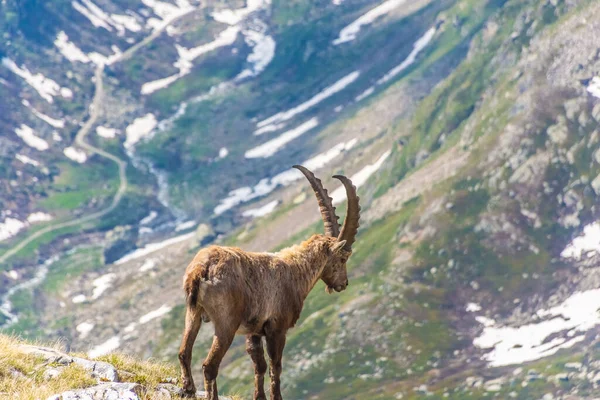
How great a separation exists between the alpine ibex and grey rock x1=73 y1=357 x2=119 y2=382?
1.73 metres

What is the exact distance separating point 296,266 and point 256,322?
9.33 ft

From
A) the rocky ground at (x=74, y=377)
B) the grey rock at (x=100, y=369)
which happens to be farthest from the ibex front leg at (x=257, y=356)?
the grey rock at (x=100, y=369)

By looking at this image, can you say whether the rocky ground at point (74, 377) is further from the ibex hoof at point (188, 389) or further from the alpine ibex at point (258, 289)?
the alpine ibex at point (258, 289)

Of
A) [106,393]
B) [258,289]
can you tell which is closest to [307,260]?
[258,289]

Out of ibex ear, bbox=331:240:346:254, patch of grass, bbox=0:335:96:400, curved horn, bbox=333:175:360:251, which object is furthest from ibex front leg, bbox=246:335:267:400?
curved horn, bbox=333:175:360:251

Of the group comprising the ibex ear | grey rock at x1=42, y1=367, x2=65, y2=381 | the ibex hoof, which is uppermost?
grey rock at x1=42, y1=367, x2=65, y2=381

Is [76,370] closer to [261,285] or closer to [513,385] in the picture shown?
[261,285]

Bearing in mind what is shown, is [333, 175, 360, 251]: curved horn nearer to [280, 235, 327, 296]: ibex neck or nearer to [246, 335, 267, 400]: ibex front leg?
[280, 235, 327, 296]: ibex neck

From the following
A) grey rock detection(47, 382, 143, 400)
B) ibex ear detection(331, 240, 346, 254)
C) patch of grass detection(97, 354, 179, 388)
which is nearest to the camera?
grey rock detection(47, 382, 143, 400)

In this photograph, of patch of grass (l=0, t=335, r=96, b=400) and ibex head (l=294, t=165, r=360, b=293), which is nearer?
patch of grass (l=0, t=335, r=96, b=400)

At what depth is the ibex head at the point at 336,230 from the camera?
1012 inches

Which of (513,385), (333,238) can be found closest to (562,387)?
(513,385)

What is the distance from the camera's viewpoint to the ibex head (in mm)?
25703

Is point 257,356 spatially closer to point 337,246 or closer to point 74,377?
point 337,246
